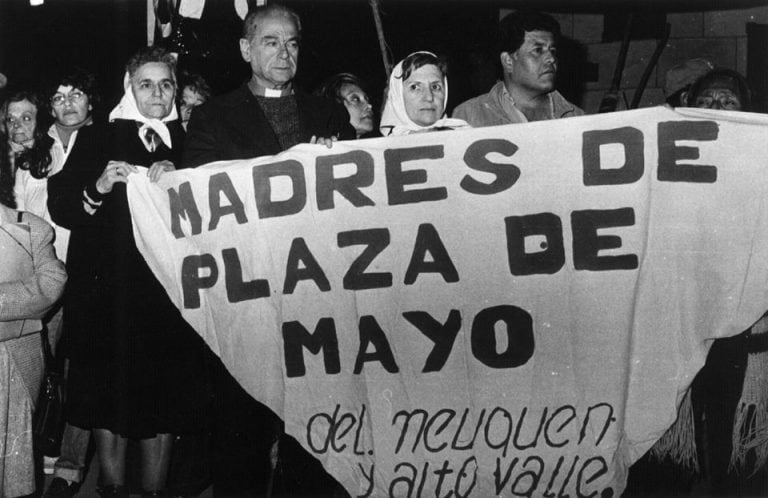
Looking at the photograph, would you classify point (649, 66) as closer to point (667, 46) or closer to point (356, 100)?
point (667, 46)

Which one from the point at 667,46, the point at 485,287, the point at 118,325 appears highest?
the point at 667,46

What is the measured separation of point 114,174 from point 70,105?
1.29 metres

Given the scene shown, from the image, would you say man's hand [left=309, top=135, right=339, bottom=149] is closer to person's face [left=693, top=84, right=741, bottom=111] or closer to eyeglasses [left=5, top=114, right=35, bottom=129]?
person's face [left=693, top=84, right=741, bottom=111]

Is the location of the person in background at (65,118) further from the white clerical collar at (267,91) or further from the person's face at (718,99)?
the person's face at (718,99)

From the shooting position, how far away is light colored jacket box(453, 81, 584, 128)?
219 inches

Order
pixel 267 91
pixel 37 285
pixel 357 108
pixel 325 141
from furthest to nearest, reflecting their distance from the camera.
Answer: pixel 357 108 → pixel 267 91 → pixel 325 141 → pixel 37 285

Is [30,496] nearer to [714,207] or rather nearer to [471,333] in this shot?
[471,333]

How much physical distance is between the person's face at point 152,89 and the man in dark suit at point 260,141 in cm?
16

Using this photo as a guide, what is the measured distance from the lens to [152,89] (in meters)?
5.14

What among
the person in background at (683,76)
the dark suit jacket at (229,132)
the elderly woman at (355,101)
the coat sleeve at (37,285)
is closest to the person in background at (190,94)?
the elderly woman at (355,101)

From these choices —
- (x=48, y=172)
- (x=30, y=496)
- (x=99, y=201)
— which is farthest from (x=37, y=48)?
(x=30, y=496)

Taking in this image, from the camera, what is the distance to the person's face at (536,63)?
562 centimetres

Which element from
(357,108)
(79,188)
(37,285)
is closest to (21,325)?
(37,285)

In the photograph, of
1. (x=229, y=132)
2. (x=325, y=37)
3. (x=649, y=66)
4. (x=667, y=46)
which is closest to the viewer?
(x=229, y=132)
